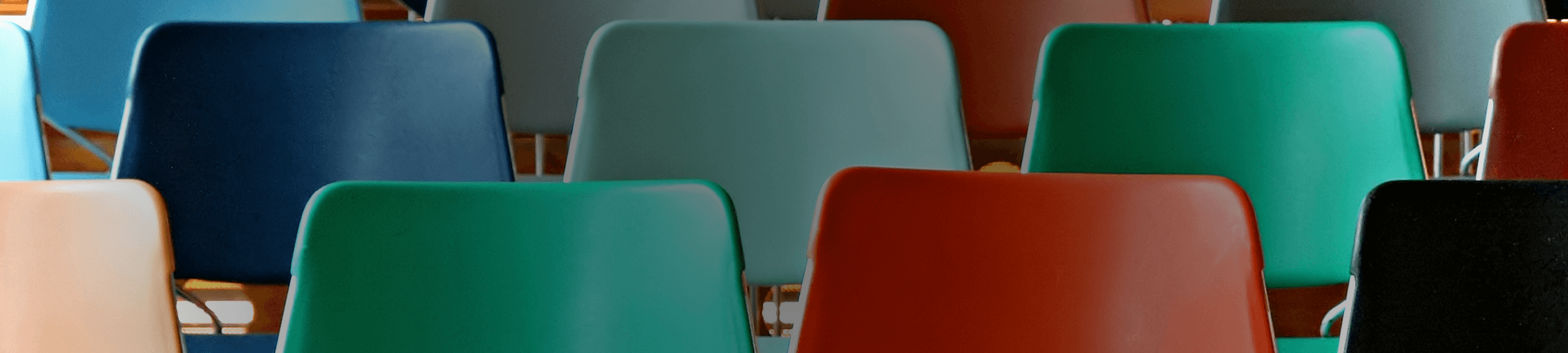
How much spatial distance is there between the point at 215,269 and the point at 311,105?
0.59 ft

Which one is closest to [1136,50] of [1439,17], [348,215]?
[1439,17]

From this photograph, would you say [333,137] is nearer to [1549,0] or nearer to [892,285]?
[892,285]

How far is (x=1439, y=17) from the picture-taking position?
1.39m

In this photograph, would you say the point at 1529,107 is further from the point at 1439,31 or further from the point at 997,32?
the point at 997,32

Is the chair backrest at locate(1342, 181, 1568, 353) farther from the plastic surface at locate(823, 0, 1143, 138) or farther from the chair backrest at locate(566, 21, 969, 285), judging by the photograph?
the plastic surface at locate(823, 0, 1143, 138)

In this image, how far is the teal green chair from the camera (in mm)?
1020

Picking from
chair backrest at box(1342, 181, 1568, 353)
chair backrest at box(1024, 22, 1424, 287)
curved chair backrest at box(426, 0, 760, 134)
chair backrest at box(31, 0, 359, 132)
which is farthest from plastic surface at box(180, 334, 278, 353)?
chair backrest at box(1342, 181, 1568, 353)

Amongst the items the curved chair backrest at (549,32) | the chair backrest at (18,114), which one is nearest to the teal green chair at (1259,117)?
the curved chair backrest at (549,32)

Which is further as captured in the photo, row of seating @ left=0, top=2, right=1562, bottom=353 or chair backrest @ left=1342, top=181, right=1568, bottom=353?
row of seating @ left=0, top=2, right=1562, bottom=353

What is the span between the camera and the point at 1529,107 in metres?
1.06

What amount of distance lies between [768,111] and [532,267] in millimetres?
358

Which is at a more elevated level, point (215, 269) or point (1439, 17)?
point (1439, 17)

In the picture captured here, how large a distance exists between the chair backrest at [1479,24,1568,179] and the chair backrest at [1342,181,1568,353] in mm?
319

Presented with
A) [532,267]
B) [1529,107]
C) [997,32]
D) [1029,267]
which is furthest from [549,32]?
[1529,107]
